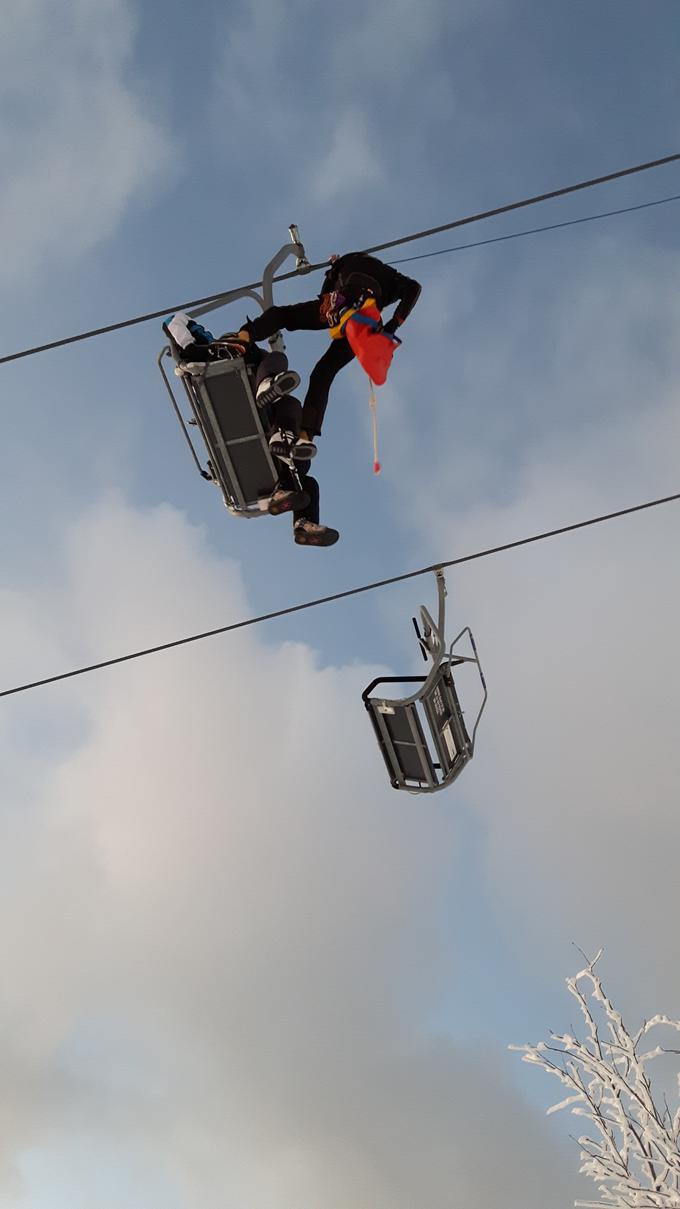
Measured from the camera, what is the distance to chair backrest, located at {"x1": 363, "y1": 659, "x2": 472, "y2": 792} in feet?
17.3

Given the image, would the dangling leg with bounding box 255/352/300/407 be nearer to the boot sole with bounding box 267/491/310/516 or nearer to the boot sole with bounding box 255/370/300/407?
the boot sole with bounding box 255/370/300/407

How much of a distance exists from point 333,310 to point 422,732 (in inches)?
94.2

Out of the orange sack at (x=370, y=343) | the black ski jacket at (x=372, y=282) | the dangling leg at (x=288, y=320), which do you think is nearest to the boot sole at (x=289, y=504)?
the orange sack at (x=370, y=343)

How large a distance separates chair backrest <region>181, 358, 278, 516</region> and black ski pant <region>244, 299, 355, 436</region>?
0.29 meters

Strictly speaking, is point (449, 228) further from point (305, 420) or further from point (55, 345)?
point (55, 345)

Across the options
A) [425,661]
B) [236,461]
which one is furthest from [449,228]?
[425,661]

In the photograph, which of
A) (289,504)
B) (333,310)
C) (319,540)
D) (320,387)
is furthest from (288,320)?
(319,540)

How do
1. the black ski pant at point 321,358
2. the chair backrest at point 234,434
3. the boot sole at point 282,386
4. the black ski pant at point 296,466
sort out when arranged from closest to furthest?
the boot sole at point 282,386 < the chair backrest at point 234,434 < the black ski pant at point 296,466 < the black ski pant at point 321,358

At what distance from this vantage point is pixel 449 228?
431 centimetres

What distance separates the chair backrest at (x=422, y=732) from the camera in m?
5.28

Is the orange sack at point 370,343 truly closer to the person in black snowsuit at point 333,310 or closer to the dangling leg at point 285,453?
the person in black snowsuit at point 333,310

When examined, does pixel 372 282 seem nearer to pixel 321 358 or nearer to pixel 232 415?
pixel 321 358

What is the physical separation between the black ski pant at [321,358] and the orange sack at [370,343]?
292 mm

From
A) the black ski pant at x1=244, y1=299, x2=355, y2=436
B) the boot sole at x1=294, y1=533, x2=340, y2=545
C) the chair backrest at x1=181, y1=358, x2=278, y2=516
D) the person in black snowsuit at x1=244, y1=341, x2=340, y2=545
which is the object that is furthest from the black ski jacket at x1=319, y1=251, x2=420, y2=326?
the boot sole at x1=294, y1=533, x2=340, y2=545
